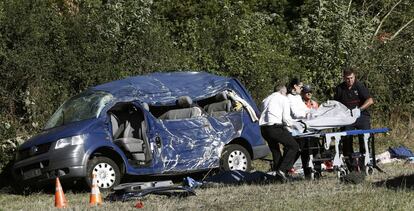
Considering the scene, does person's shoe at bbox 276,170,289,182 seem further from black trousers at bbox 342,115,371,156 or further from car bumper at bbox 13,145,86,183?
car bumper at bbox 13,145,86,183

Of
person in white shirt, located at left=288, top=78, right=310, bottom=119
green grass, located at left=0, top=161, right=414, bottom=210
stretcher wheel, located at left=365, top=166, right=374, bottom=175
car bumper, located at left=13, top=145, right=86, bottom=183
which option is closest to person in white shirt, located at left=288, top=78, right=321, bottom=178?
person in white shirt, located at left=288, top=78, right=310, bottom=119

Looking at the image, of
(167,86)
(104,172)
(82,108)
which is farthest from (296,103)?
(82,108)

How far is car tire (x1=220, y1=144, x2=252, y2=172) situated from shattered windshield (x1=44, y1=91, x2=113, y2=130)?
2445 mm

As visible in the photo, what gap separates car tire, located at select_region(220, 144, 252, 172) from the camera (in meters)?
14.7

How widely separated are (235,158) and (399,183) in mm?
4488

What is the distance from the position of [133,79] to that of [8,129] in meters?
2.99

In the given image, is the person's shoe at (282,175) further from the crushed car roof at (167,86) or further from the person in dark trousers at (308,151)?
the crushed car roof at (167,86)

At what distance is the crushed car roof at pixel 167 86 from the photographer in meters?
14.4

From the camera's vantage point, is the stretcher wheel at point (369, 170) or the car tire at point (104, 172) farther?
the car tire at point (104, 172)

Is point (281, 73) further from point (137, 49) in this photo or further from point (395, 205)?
point (395, 205)

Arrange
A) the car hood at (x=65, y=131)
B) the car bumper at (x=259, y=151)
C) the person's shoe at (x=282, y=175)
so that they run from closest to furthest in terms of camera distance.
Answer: the person's shoe at (x=282, y=175) → the car hood at (x=65, y=131) → the car bumper at (x=259, y=151)

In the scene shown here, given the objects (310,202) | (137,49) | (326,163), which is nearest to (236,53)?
(137,49)

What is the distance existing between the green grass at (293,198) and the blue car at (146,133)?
85 cm

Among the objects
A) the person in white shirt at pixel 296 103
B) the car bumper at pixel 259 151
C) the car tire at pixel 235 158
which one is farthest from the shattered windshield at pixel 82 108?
the person in white shirt at pixel 296 103
